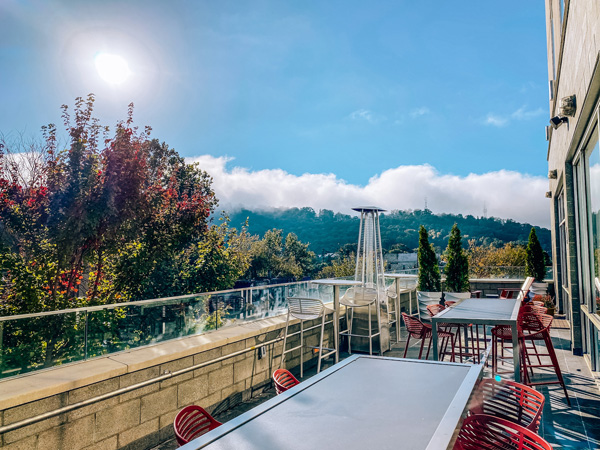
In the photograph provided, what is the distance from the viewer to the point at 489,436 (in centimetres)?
187

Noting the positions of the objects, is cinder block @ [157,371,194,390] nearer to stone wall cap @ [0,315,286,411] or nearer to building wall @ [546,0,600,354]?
stone wall cap @ [0,315,286,411]

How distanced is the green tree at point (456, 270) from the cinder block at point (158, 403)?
33.2 feet

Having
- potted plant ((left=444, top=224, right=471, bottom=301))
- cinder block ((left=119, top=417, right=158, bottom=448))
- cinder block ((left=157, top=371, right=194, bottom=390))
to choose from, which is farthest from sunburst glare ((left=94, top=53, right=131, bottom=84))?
potted plant ((left=444, top=224, right=471, bottom=301))

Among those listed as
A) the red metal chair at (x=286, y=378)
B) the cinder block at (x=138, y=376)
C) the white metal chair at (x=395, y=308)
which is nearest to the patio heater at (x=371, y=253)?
the white metal chair at (x=395, y=308)

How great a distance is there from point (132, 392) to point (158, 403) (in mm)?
355

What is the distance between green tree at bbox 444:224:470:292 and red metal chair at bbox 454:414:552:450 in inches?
428

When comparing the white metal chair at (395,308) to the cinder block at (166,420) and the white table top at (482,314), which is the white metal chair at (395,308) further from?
the cinder block at (166,420)

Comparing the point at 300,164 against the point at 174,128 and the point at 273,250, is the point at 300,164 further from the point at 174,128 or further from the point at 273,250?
the point at 174,128

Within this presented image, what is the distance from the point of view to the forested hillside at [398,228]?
25.0m

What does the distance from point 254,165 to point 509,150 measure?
52230 millimetres

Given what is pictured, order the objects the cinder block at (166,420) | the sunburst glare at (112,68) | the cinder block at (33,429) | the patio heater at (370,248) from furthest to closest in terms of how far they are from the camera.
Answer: the sunburst glare at (112,68) → the patio heater at (370,248) → the cinder block at (166,420) → the cinder block at (33,429)

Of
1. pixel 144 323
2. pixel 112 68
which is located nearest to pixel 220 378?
pixel 144 323

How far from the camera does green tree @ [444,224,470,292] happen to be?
1211cm

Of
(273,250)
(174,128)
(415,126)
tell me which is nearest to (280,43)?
(174,128)
